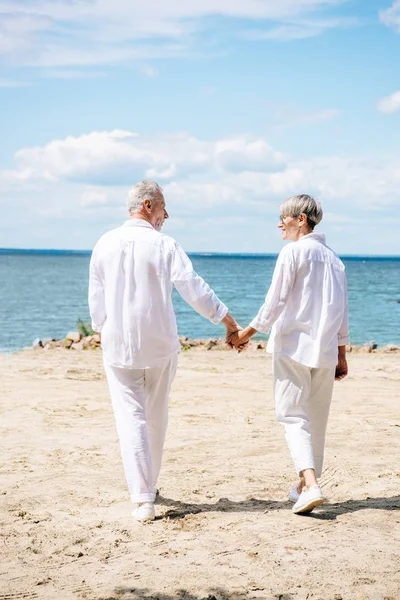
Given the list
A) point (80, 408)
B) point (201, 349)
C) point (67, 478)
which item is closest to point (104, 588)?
point (67, 478)

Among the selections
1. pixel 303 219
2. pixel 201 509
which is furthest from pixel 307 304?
pixel 201 509

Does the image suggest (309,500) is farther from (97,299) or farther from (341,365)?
(97,299)

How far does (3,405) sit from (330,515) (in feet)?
18.0

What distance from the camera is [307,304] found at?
5.71 m

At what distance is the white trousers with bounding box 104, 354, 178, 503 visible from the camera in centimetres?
575

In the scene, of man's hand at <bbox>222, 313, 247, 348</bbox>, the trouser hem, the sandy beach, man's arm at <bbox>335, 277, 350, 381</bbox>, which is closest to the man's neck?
man's hand at <bbox>222, 313, 247, 348</bbox>

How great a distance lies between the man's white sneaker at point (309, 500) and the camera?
18.3ft

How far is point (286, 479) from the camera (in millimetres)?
6809

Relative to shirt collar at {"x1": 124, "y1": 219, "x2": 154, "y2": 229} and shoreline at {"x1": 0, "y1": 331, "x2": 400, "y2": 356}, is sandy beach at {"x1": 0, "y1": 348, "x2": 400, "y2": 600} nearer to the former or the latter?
shirt collar at {"x1": 124, "y1": 219, "x2": 154, "y2": 229}

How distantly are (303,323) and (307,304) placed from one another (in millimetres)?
136

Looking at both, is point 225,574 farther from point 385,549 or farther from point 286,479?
point 286,479

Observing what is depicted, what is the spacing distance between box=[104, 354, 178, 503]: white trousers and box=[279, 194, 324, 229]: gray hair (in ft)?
4.32

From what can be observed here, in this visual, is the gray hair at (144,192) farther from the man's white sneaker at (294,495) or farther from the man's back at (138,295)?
the man's white sneaker at (294,495)

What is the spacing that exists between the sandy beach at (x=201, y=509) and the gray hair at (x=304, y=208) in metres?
2.11
